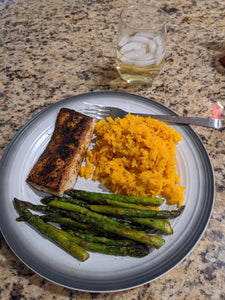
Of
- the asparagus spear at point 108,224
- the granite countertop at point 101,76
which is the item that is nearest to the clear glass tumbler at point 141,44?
the granite countertop at point 101,76

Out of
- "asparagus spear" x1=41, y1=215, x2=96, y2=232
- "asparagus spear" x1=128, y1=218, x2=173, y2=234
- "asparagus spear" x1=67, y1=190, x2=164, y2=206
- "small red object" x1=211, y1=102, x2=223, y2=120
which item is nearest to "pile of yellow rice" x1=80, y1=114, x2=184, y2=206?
"asparagus spear" x1=67, y1=190, x2=164, y2=206

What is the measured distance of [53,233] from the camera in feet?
5.46

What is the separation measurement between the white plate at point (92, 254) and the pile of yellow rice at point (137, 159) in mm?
87

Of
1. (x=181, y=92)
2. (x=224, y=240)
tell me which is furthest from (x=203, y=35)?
(x=224, y=240)

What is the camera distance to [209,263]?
1708 millimetres

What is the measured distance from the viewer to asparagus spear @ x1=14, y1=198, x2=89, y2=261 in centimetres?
160

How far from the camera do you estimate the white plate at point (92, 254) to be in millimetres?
1522

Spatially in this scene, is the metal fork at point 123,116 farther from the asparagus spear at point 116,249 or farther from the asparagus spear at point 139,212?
the asparagus spear at point 116,249

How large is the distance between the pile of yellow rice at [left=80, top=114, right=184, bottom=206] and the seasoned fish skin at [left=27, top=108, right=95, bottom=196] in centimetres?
10

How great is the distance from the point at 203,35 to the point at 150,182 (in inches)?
94.8

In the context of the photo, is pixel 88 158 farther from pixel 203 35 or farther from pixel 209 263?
pixel 203 35

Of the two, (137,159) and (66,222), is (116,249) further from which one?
(137,159)

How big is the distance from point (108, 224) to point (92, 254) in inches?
7.6

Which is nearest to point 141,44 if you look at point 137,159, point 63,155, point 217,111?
point 217,111
